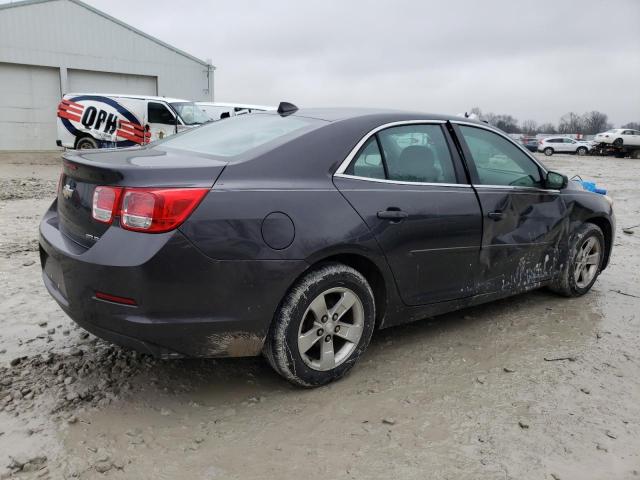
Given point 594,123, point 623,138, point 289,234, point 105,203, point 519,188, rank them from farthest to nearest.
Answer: point 594,123 → point 623,138 → point 519,188 → point 289,234 → point 105,203

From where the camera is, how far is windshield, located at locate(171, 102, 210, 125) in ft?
58.3

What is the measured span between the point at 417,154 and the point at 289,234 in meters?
1.22

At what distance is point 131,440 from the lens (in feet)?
8.18

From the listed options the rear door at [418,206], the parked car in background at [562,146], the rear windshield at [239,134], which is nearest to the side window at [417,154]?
the rear door at [418,206]

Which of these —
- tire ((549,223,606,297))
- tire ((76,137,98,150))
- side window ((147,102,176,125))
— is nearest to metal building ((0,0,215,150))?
tire ((76,137,98,150))

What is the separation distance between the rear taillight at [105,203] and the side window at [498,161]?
236 cm

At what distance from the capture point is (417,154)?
11.4ft

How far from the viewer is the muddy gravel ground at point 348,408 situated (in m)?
2.38

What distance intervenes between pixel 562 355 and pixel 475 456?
145cm

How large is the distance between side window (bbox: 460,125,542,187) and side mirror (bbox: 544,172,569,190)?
0.22ft

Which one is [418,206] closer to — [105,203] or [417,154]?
[417,154]

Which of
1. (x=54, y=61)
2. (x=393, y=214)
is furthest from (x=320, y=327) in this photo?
(x=54, y=61)

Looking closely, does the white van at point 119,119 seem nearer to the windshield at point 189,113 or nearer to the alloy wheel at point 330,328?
the windshield at point 189,113

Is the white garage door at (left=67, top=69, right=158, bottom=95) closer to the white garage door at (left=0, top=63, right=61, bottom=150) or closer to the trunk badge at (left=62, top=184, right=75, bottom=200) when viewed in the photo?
the white garage door at (left=0, top=63, right=61, bottom=150)
